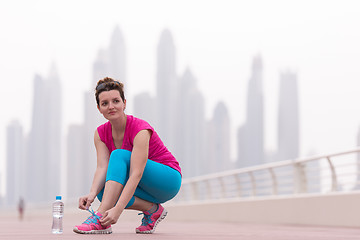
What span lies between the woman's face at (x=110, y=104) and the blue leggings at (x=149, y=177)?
0.28 meters

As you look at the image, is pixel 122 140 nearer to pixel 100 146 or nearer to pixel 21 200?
pixel 100 146

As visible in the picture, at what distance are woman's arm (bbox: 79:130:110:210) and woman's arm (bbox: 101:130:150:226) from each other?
257 millimetres

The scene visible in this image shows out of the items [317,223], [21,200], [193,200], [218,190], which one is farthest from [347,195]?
[21,200]

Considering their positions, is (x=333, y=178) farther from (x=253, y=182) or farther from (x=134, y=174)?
(x=134, y=174)

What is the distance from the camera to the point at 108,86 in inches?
186

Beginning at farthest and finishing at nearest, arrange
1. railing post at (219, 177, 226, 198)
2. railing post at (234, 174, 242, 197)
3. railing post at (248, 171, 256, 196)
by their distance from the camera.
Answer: railing post at (219, 177, 226, 198)
railing post at (234, 174, 242, 197)
railing post at (248, 171, 256, 196)

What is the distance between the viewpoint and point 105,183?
4.68 meters

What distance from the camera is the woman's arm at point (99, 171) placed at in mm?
4629

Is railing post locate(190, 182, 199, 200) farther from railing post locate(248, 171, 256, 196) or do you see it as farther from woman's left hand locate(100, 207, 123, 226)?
woman's left hand locate(100, 207, 123, 226)

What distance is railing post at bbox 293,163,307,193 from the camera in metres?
10.0

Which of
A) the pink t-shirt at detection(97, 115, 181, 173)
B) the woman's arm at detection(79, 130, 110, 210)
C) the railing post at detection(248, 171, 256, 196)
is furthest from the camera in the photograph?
the railing post at detection(248, 171, 256, 196)

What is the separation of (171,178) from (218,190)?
935cm

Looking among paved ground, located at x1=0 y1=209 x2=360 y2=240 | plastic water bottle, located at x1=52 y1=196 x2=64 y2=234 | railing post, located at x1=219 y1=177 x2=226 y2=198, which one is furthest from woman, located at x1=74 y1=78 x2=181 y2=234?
railing post, located at x1=219 y1=177 x2=226 y2=198

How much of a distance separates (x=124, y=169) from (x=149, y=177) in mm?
276
